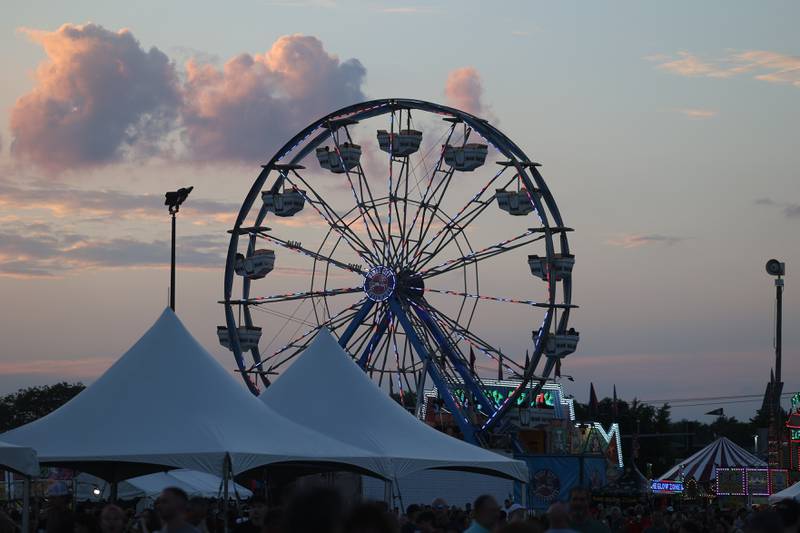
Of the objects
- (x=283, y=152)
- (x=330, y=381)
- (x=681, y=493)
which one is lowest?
(x=681, y=493)

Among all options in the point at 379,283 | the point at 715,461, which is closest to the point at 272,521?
the point at 379,283

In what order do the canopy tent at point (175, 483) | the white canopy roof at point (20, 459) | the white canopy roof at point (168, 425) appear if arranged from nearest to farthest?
the white canopy roof at point (20, 459) → the white canopy roof at point (168, 425) → the canopy tent at point (175, 483)

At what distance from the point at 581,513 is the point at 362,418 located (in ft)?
36.6

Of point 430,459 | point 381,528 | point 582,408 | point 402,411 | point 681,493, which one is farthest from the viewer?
point 582,408

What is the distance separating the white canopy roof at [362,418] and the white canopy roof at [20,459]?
5469 mm

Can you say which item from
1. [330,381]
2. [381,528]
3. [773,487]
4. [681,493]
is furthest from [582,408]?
[381,528]

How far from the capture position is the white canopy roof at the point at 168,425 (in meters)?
17.5

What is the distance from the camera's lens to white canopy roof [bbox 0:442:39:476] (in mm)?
16141

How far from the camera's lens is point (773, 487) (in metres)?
44.3

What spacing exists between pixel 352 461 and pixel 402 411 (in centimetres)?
324

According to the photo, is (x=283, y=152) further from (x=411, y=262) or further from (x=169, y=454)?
(x=169, y=454)

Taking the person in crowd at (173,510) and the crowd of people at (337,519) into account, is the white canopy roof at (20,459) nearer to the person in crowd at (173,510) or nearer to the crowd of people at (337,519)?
the crowd of people at (337,519)

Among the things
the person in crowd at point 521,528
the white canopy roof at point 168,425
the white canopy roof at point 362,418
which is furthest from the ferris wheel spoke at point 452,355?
the person in crowd at point 521,528

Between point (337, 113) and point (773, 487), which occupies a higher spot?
point (337, 113)
